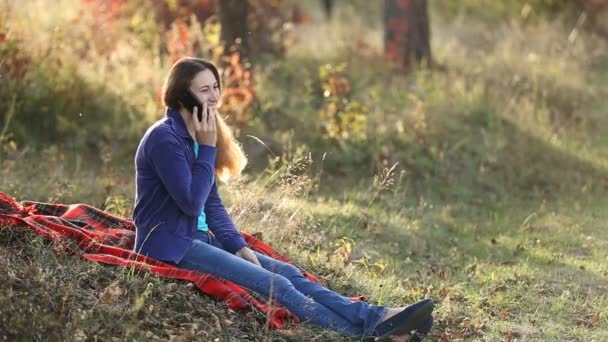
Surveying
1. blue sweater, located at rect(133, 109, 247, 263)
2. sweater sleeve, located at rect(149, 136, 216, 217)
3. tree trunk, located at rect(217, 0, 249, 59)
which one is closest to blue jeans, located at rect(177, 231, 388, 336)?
blue sweater, located at rect(133, 109, 247, 263)

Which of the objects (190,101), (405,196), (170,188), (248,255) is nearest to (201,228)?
(248,255)

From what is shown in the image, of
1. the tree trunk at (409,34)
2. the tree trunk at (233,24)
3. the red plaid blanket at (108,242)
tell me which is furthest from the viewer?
the tree trunk at (409,34)

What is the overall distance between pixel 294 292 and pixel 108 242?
1278 millimetres

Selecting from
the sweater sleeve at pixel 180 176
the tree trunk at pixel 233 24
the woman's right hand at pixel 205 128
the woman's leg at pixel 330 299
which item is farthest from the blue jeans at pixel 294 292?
the tree trunk at pixel 233 24

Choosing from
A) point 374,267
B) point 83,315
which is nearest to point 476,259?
point 374,267

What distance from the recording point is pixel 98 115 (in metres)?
9.76

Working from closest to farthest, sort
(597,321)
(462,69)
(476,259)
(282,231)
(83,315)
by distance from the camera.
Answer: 1. (83,315)
2. (597,321)
3. (282,231)
4. (476,259)
5. (462,69)

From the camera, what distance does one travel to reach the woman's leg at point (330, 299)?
507 cm

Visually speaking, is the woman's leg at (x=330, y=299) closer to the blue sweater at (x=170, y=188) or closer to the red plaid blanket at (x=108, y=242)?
the red plaid blanket at (x=108, y=242)

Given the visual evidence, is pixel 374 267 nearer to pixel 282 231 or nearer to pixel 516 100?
pixel 282 231

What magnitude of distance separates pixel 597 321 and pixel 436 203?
3.23 m

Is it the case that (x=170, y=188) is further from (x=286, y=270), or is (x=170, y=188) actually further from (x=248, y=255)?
(x=286, y=270)

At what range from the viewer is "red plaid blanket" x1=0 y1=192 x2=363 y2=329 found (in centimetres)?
516

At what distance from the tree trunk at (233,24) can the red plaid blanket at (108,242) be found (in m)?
4.47
